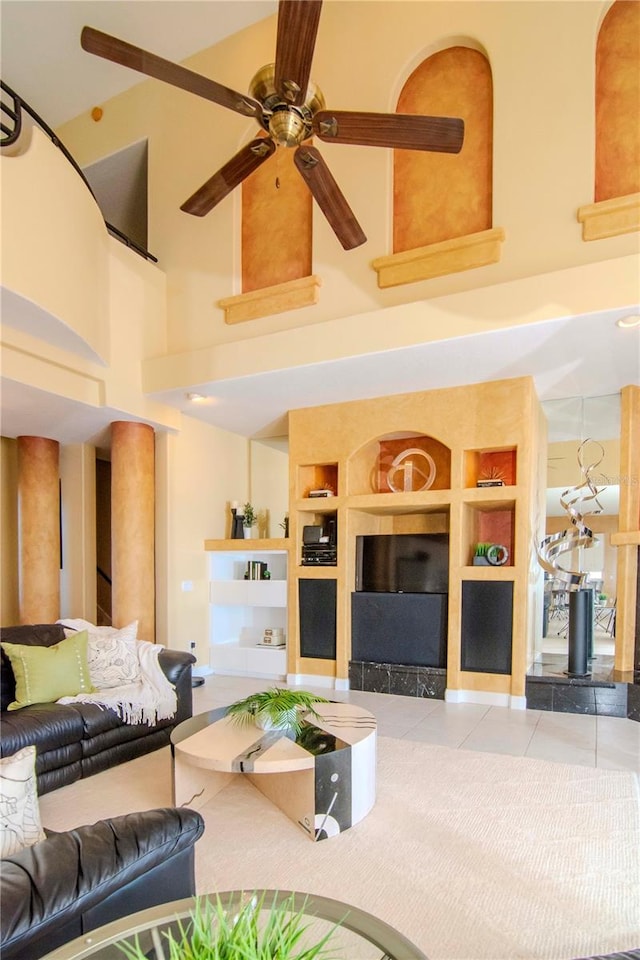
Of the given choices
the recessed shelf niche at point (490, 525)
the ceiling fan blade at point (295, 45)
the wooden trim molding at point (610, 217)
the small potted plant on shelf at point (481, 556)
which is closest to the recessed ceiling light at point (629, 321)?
the wooden trim molding at point (610, 217)

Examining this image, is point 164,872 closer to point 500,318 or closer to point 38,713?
point 38,713

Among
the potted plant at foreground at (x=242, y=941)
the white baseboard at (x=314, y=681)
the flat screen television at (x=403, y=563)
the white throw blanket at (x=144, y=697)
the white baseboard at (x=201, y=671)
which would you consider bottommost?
the white baseboard at (x=201, y=671)

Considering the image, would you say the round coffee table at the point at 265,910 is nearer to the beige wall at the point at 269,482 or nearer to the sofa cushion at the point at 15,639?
the sofa cushion at the point at 15,639

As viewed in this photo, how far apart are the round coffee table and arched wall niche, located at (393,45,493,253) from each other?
171 inches

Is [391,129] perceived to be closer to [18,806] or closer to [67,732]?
[18,806]

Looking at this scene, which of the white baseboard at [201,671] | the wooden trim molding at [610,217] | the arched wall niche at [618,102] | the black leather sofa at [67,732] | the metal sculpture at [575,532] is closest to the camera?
the black leather sofa at [67,732]

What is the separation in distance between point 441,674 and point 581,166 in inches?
170

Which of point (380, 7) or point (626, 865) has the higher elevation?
point (380, 7)

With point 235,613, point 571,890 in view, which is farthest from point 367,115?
point 235,613

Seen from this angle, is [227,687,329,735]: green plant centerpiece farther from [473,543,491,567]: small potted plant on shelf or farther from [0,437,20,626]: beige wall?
[0,437,20,626]: beige wall

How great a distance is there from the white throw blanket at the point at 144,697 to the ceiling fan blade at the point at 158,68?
11.1 feet

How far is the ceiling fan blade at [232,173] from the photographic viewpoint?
290 cm

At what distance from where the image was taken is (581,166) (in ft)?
12.4

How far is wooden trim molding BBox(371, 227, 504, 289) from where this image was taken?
13.2 feet
